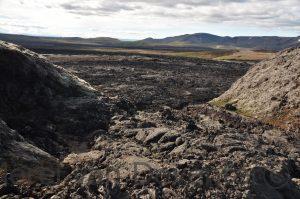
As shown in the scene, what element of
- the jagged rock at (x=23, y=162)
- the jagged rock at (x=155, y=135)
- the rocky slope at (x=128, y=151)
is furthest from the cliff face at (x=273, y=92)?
the jagged rock at (x=23, y=162)

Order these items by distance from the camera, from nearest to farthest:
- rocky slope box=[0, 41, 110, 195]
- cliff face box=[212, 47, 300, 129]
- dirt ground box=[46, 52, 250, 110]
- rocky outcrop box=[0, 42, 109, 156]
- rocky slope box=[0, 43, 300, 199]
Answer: rocky slope box=[0, 43, 300, 199]
rocky slope box=[0, 41, 110, 195]
rocky outcrop box=[0, 42, 109, 156]
cliff face box=[212, 47, 300, 129]
dirt ground box=[46, 52, 250, 110]

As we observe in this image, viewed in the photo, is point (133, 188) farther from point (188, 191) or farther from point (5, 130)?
point (5, 130)

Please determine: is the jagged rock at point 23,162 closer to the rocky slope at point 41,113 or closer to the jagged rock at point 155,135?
the rocky slope at point 41,113

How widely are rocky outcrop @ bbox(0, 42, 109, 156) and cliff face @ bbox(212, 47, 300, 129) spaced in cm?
1742

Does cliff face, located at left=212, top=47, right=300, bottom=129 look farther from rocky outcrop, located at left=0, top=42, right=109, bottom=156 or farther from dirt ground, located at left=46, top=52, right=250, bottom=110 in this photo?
rocky outcrop, located at left=0, top=42, right=109, bottom=156

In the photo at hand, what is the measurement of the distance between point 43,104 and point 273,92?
84.4 feet

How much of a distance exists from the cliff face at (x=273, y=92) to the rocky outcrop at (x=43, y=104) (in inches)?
686

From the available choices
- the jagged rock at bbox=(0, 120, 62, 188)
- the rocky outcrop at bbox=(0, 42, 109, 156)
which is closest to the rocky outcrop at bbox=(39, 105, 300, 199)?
the jagged rock at bbox=(0, 120, 62, 188)

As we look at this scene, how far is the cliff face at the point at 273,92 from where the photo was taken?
47.4 meters

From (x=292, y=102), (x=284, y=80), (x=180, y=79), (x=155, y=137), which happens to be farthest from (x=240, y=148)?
(x=180, y=79)

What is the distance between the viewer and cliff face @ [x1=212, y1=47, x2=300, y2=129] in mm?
47381

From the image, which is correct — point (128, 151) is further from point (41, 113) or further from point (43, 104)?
point (43, 104)

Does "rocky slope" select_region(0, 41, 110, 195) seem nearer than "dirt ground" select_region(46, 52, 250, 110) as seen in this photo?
Yes

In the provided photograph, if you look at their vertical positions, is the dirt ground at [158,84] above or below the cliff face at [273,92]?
below
